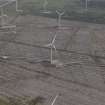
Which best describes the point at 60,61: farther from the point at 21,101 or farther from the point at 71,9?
the point at 71,9

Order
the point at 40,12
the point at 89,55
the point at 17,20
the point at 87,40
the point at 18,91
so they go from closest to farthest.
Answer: the point at 18,91, the point at 89,55, the point at 87,40, the point at 17,20, the point at 40,12

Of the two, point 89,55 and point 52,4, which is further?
point 52,4

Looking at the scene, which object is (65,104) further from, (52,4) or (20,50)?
(52,4)

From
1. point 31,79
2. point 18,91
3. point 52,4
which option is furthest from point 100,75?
point 52,4

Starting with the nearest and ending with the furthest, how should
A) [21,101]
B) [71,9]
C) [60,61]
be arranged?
[21,101], [60,61], [71,9]

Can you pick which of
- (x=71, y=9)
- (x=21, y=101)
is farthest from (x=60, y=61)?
(x=71, y=9)

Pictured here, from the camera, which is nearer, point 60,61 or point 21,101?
point 21,101

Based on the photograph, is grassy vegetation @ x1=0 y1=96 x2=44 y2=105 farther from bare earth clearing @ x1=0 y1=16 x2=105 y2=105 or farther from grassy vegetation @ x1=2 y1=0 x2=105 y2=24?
grassy vegetation @ x1=2 y1=0 x2=105 y2=24

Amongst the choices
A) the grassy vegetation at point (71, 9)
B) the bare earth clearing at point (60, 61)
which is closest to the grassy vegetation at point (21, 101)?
the bare earth clearing at point (60, 61)

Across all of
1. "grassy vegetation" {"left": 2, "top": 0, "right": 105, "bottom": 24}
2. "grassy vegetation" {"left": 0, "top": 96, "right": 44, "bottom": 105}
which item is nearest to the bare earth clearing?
"grassy vegetation" {"left": 0, "top": 96, "right": 44, "bottom": 105}
